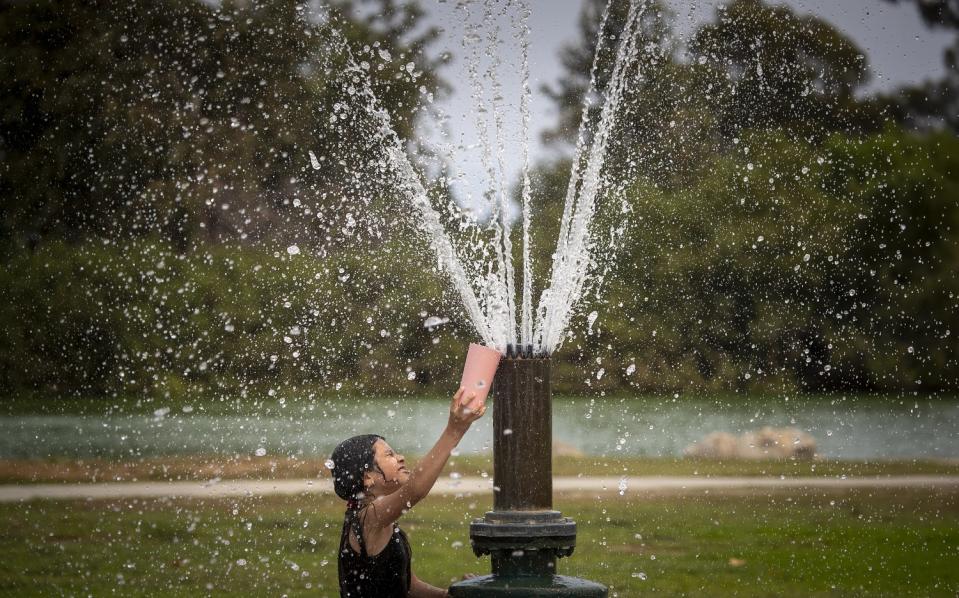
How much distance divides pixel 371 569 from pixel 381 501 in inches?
7.9

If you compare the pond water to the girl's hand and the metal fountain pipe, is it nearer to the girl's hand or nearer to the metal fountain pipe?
the metal fountain pipe

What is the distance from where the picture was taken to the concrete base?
3.82 meters

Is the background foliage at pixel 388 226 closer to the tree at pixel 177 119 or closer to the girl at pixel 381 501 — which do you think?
the tree at pixel 177 119

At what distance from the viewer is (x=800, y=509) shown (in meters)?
11.0

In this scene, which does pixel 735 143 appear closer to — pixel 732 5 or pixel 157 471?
pixel 732 5

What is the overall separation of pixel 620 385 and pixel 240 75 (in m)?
7.60

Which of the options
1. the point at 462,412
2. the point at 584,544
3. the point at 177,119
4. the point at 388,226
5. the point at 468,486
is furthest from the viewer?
the point at 177,119

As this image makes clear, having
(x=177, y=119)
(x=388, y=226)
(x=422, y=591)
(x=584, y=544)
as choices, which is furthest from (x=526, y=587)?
(x=177, y=119)

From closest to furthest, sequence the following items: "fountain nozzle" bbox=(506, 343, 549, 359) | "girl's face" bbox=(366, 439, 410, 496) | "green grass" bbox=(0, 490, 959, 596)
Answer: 1. "girl's face" bbox=(366, 439, 410, 496)
2. "fountain nozzle" bbox=(506, 343, 549, 359)
3. "green grass" bbox=(0, 490, 959, 596)

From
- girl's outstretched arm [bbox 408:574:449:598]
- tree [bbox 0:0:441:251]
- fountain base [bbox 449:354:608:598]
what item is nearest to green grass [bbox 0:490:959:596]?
girl's outstretched arm [bbox 408:574:449:598]

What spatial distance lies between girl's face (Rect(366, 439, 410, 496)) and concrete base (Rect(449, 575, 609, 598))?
0.35 m

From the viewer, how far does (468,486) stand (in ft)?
38.4

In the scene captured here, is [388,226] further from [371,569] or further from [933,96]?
[371,569]

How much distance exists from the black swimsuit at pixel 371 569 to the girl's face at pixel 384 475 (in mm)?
112
